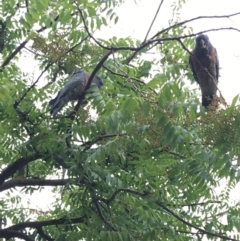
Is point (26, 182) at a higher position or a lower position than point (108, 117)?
higher

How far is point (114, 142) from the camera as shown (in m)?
3.55

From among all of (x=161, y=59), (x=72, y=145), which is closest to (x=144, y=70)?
(x=161, y=59)

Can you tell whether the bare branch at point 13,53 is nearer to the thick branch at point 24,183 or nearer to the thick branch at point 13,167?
the thick branch at point 13,167

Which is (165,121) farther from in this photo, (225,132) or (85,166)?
(85,166)

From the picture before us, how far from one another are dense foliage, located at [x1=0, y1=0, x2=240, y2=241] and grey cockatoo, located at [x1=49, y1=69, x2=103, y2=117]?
7cm

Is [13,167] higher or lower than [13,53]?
lower

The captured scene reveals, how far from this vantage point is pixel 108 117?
3.47 m

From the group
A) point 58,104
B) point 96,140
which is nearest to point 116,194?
Answer: point 96,140

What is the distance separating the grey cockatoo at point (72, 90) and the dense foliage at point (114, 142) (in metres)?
0.07

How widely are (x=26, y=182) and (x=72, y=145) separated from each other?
3.78 feet

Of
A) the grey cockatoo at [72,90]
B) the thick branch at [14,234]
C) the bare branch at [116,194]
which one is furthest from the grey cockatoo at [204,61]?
the thick branch at [14,234]

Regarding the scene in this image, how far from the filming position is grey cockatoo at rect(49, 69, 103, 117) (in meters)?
4.84

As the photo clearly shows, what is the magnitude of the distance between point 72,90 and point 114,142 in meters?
1.56

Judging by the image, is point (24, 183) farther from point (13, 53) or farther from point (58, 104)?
point (13, 53)
